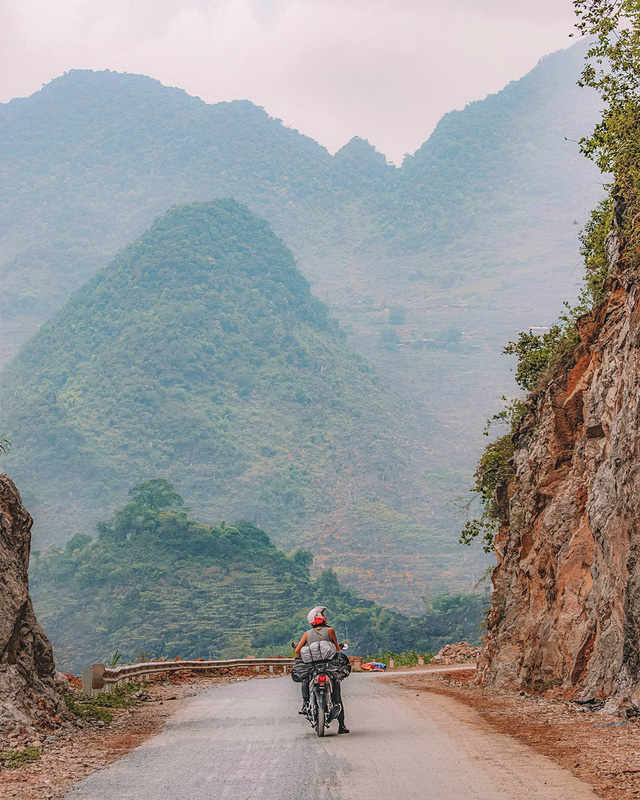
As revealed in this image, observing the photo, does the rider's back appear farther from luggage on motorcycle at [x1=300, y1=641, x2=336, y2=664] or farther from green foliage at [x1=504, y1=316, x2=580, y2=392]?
green foliage at [x1=504, y1=316, x2=580, y2=392]

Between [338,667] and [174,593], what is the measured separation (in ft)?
388

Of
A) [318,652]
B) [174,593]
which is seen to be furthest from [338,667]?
[174,593]

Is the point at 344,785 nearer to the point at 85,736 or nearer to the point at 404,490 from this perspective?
the point at 85,736

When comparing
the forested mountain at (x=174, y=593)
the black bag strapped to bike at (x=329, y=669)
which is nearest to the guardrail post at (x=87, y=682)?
the black bag strapped to bike at (x=329, y=669)

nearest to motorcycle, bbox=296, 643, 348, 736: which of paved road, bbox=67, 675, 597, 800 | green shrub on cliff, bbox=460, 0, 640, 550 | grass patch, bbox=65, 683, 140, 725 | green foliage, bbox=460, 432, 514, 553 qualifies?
paved road, bbox=67, 675, 597, 800

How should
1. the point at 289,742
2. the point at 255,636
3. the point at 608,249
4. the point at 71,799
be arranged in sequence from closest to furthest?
the point at 71,799, the point at 289,742, the point at 608,249, the point at 255,636

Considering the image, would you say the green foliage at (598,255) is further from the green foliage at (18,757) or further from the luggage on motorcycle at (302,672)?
the green foliage at (18,757)

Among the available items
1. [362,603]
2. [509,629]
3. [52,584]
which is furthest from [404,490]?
[509,629]

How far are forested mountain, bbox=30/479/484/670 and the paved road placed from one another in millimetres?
104314

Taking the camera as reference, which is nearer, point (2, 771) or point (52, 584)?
point (2, 771)

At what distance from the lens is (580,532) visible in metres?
21.4

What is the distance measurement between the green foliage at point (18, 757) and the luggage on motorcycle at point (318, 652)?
3678 mm

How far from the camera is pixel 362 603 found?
129m

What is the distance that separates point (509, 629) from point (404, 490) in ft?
559
